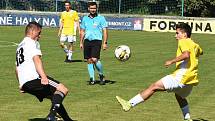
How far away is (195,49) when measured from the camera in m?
9.38

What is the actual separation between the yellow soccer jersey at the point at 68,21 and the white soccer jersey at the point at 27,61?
12.8 metres

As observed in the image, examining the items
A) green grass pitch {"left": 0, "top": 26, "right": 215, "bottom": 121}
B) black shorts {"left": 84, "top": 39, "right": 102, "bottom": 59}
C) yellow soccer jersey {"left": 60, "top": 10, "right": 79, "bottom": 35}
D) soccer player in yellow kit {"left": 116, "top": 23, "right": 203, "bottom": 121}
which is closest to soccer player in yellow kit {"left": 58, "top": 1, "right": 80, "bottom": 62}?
yellow soccer jersey {"left": 60, "top": 10, "right": 79, "bottom": 35}

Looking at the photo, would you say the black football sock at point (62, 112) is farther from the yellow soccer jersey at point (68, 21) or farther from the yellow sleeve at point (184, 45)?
the yellow soccer jersey at point (68, 21)

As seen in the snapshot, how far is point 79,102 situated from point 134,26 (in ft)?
109

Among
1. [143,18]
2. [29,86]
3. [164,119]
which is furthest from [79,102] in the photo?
[143,18]

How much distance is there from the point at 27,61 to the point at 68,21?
1305 centimetres

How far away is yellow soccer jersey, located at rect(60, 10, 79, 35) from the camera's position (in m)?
21.5

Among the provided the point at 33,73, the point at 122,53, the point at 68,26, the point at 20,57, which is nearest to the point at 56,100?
the point at 33,73

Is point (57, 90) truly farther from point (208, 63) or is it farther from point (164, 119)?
point (208, 63)

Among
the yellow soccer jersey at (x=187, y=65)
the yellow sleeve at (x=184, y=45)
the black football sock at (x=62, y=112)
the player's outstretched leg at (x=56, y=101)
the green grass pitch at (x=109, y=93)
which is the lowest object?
the green grass pitch at (x=109, y=93)

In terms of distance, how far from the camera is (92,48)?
14.7 m

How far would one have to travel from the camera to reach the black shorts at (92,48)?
48.1ft

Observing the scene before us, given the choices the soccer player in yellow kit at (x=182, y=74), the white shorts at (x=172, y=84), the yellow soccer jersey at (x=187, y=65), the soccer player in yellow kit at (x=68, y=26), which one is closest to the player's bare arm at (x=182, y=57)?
the soccer player in yellow kit at (x=182, y=74)

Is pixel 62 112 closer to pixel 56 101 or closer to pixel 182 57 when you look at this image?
pixel 56 101
